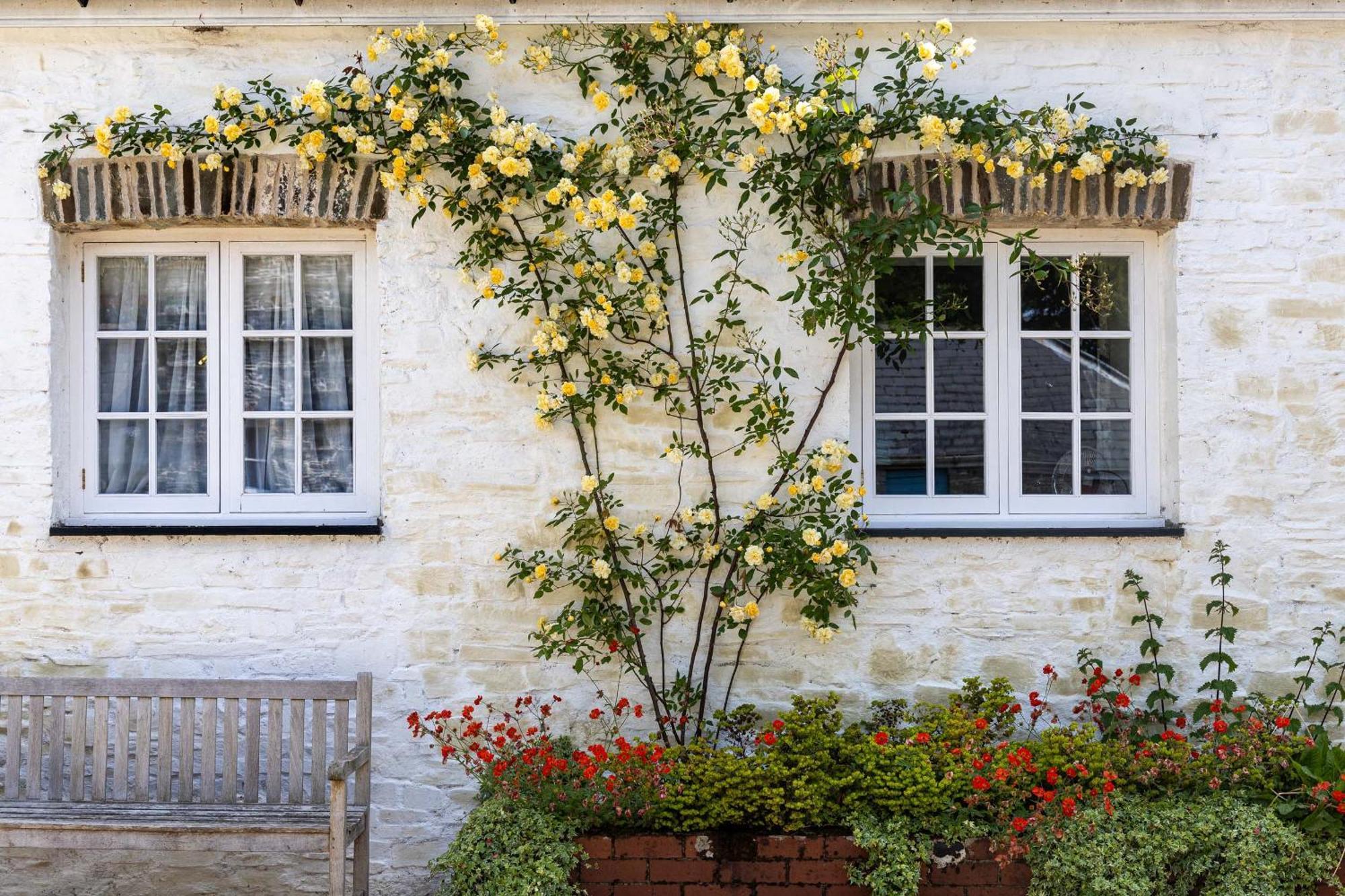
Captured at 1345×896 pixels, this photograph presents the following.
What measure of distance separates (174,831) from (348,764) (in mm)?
643

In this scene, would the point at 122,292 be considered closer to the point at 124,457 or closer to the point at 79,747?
the point at 124,457

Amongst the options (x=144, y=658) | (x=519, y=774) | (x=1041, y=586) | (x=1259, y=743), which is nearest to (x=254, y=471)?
(x=144, y=658)

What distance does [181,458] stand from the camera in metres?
4.75

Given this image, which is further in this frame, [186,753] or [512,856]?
[186,753]

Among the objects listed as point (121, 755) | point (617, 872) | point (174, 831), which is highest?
point (121, 755)

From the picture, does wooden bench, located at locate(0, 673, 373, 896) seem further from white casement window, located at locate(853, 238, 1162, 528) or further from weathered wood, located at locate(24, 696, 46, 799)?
white casement window, located at locate(853, 238, 1162, 528)

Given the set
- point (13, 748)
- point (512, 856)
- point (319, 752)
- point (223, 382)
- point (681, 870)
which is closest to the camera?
point (512, 856)

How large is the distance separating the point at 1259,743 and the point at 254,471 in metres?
3.96

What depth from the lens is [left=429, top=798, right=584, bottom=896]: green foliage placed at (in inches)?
150

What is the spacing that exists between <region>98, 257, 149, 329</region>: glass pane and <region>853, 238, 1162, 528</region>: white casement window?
9.64 ft

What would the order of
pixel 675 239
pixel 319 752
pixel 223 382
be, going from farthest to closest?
pixel 223 382 < pixel 675 239 < pixel 319 752

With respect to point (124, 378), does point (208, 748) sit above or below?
below


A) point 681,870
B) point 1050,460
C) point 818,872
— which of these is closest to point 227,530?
point 681,870

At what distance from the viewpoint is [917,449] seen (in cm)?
476
